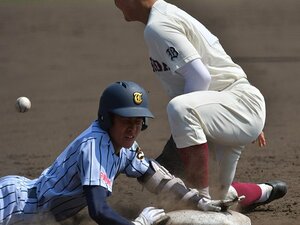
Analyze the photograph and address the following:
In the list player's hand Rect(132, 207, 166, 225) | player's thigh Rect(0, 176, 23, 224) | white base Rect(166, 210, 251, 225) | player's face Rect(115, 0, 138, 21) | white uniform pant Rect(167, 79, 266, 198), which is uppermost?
player's face Rect(115, 0, 138, 21)

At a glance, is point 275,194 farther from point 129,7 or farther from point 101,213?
point 101,213

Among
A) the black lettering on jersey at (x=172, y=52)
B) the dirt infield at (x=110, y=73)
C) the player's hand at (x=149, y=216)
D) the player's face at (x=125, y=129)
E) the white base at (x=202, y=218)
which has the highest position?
the black lettering on jersey at (x=172, y=52)

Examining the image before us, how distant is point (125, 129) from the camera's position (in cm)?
494

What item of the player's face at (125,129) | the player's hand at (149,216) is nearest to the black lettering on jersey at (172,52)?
the player's face at (125,129)

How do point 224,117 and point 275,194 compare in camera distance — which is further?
point 275,194

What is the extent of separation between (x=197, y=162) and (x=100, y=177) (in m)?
0.95

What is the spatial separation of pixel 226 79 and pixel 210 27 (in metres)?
8.40

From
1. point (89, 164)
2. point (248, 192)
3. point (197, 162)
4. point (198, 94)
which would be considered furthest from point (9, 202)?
point (248, 192)

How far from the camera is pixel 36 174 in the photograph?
313 inches

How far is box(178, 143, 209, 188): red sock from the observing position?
557 cm

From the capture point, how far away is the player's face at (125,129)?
4.93 meters

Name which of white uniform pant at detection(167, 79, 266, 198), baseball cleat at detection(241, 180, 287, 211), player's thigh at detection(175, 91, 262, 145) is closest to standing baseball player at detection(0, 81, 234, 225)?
white uniform pant at detection(167, 79, 266, 198)

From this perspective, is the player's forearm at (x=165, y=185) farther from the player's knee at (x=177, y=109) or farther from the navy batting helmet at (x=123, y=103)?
the navy batting helmet at (x=123, y=103)

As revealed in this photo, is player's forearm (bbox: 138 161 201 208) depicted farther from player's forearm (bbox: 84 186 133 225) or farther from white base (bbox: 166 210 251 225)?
player's forearm (bbox: 84 186 133 225)
